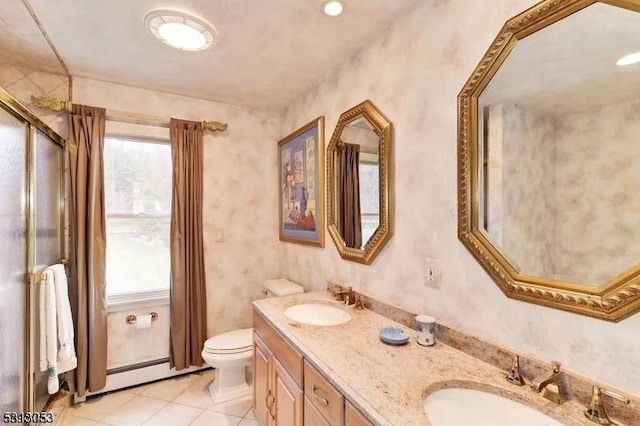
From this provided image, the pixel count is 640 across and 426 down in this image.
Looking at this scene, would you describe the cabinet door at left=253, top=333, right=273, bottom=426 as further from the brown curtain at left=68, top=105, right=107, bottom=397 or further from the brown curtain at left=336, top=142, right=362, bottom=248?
the brown curtain at left=68, top=105, right=107, bottom=397

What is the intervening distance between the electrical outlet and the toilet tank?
1.25m

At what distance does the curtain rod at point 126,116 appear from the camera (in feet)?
6.83

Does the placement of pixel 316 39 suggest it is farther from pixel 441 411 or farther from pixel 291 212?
pixel 441 411

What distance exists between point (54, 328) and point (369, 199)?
2.00m

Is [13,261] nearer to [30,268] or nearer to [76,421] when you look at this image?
[30,268]

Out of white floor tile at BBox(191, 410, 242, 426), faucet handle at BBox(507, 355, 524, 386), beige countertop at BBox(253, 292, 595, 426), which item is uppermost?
faucet handle at BBox(507, 355, 524, 386)

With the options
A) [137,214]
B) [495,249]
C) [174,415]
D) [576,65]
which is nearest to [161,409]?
[174,415]

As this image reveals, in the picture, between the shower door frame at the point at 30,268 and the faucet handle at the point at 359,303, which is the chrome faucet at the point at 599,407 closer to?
the faucet handle at the point at 359,303

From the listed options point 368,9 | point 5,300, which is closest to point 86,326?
point 5,300

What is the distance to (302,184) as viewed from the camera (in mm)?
2555

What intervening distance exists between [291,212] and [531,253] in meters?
1.96

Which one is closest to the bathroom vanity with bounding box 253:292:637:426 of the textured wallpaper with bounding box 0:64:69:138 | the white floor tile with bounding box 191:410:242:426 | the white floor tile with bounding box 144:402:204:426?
the white floor tile with bounding box 191:410:242:426

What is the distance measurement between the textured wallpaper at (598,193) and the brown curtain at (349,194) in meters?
1.08

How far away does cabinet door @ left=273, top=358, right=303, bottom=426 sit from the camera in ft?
4.36
